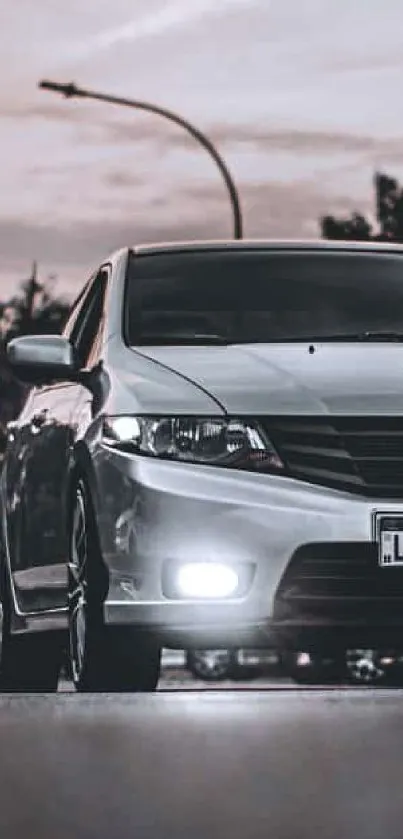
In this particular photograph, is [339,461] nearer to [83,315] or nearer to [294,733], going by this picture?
[294,733]

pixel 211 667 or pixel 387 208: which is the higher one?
pixel 387 208

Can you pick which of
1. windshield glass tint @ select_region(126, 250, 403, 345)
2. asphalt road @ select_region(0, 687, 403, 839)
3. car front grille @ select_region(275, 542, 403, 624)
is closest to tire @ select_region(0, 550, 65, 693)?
windshield glass tint @ select_region(126, 250, 403, 345)

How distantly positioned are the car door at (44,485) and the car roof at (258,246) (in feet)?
1.16

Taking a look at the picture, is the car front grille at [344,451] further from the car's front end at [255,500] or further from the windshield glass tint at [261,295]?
the windshield glass tint at [261,295]

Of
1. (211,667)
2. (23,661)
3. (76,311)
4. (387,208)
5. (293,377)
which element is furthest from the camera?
(211,667)

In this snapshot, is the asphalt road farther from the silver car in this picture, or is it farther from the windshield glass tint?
the windshield glass tint

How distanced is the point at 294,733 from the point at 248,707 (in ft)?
2.57

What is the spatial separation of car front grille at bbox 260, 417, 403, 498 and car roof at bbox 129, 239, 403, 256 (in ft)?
6.33

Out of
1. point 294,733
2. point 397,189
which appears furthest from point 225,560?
point 397,189

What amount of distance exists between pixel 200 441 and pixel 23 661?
2.68 m

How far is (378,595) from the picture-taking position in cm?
990

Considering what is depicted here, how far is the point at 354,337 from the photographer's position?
36.0 feet

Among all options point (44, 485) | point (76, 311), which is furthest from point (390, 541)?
point (76, 311)

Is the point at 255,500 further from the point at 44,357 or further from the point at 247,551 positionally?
the point at 44,357
